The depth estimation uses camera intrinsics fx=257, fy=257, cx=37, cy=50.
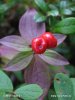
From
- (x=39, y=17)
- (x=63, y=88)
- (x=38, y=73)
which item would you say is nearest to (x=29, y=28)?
(x=39, y=17)

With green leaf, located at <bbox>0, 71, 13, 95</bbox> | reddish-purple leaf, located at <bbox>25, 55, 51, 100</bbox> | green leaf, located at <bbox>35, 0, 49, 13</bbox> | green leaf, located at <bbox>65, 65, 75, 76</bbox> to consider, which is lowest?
green leaf, located at <bbox>65, 65, 75, 76</bbox>

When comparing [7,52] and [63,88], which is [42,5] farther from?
[63,88]

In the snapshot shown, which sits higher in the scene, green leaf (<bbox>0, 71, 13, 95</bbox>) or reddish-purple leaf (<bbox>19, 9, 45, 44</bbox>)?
reddish-purple leaf (<bbox>19, 9, 45, 44</bbox>)

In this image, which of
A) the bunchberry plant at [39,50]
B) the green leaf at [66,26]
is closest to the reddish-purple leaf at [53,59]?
the bunchberry plant at [39,50]

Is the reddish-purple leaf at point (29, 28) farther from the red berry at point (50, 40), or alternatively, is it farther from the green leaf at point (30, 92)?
the green leaf at point (30, 92)

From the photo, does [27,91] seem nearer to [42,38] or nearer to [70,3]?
[42,38]

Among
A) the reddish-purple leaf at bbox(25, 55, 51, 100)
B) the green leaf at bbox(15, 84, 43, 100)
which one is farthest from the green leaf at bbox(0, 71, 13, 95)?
the reddish-purple leaf at bbox(25, 55, 51, 100)

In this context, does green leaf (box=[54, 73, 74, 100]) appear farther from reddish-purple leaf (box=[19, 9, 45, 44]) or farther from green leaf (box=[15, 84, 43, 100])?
reddish-purple leaf (box=[19, 9, 45, 44])
